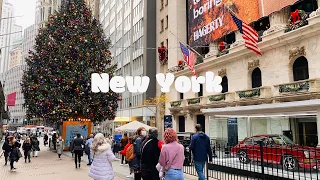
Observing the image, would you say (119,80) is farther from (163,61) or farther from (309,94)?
(163,61)

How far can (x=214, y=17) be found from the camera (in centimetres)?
3031

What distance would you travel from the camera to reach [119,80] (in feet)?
60.6

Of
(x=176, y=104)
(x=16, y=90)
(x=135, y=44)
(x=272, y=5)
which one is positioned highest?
(x=16, y=90)

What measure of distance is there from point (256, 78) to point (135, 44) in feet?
92.2

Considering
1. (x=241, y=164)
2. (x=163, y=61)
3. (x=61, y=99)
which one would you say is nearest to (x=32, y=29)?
(x=163, y=61)

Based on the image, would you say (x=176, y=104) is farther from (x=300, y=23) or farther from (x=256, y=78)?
(x=300, y=23)

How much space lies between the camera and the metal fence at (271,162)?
974 centimetres

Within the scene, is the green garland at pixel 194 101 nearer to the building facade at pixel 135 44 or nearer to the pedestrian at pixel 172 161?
the building facade at pixel 135 44

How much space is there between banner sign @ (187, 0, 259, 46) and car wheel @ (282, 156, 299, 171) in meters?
17.6

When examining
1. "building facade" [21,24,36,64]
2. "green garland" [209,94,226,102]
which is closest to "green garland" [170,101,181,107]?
"green garland" [209,94,226,102]

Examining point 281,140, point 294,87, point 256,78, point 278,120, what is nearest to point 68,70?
point 256,78

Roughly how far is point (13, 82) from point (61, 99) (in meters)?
136

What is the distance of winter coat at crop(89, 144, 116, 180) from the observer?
6916mm

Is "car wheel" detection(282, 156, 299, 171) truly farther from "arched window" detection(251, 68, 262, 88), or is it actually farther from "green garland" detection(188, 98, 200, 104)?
"green garland" detection(188, 98, 200, 104)
